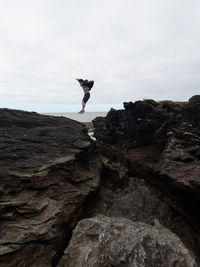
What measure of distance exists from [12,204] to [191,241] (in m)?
11.8

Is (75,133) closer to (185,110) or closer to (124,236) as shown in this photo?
(185,110)

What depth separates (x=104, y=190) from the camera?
25.5m

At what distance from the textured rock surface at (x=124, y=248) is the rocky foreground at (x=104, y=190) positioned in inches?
1.8

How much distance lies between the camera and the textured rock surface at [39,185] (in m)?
15.3

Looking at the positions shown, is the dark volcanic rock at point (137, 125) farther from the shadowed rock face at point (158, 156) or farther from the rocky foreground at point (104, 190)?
the rocky foreground at point (104, 190)

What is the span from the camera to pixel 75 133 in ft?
91.4

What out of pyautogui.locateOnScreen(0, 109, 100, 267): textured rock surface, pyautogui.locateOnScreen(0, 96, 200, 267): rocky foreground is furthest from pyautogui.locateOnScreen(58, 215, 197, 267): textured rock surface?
pyautogui.locateOnScreen(0, 109, 100, 267): textured rock surface

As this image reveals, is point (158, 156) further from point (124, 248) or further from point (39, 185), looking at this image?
point (124, 248)

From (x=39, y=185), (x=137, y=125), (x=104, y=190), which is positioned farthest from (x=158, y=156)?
(x=39, y=185)

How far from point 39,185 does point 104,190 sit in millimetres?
8221

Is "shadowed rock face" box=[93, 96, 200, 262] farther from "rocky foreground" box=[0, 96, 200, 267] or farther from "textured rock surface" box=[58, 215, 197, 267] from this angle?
"textured rock surface" box=[58, 215, 197, 267]

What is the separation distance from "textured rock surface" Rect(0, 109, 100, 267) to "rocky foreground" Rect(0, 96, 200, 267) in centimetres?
6

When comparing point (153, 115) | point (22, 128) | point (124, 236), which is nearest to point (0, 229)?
point (124, 236)

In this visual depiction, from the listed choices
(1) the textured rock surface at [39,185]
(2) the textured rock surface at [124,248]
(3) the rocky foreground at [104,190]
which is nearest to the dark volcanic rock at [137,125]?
(3) the rocky foreground at [104,190]
